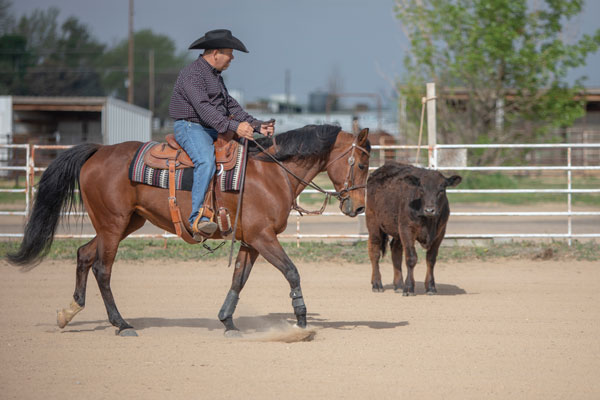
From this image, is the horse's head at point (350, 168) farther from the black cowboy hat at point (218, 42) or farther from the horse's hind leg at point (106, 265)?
the horse's hind leg at point (106, 265)

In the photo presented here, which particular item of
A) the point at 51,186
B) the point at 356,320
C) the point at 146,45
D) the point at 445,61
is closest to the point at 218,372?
the point at 356,320

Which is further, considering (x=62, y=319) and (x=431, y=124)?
(x=431, y=124)

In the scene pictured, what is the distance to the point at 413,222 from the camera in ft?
31.1

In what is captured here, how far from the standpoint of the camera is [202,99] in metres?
6.70

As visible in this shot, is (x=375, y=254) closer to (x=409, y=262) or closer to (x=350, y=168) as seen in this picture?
(x=409, y=262)

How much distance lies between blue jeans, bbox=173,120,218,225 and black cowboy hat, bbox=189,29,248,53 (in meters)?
0.77

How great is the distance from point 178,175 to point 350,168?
1.68m

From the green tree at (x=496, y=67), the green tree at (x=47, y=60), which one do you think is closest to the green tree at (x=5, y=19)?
the green tree at (x=47, y=60)

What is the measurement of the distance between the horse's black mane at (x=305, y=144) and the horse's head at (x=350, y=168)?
0.29ft

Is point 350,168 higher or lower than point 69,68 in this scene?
lower

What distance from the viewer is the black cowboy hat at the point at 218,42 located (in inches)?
270

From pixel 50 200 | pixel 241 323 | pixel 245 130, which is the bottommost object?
pixel 241 323

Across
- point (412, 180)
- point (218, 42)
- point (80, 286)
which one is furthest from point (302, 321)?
point (412, 180)

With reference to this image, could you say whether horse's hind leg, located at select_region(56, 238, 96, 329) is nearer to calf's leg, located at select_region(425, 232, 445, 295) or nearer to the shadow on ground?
the shadow on ground
